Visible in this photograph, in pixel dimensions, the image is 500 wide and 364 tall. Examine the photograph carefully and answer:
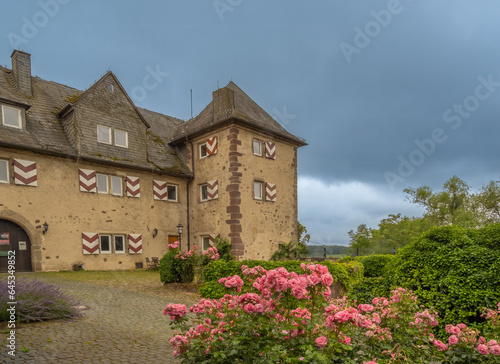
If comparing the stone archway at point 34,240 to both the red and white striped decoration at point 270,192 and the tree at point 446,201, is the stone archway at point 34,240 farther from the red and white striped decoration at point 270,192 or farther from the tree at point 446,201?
the tree at point 446,201

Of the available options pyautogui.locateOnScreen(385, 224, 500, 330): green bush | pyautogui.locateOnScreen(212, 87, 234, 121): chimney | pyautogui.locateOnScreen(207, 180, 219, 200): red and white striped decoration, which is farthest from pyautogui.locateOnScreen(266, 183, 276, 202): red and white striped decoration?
pyautogui.locateOnScreen(385, 224, 500, 330): green bush

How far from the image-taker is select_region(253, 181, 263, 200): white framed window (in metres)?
→ 17.5

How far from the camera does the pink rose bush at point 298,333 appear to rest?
7.74 ft

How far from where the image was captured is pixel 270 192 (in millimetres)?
18141

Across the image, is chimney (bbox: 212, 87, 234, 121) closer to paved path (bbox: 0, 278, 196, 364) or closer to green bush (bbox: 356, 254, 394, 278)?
green bush (bbox: 356, 254, 394, 278)

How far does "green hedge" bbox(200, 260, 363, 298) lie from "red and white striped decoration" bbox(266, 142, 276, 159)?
9472mm

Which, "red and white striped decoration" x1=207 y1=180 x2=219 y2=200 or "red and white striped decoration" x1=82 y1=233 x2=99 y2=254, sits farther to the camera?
"red and white striped decoration" x1=207 y1=180 x2=219 y2=200

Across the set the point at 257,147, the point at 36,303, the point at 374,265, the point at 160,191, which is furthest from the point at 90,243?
the point at 374,265

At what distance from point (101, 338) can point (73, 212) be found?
11.0m

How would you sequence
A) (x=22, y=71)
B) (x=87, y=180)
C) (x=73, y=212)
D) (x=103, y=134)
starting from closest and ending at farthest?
(x=73, y=212)
(x=87, y=180)
(x=22, y=71)
(x=103, y=134)

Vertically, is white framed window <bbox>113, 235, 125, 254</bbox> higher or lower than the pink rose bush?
lower

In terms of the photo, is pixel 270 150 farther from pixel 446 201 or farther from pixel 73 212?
pixel 446 201

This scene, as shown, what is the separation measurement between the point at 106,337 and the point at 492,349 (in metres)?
4.80

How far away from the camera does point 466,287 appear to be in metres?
3.99
